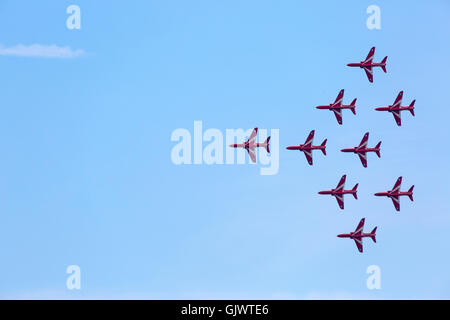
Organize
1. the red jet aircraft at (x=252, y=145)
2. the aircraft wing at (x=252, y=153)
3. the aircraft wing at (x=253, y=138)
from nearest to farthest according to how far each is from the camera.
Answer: the red jet aircraft at (x=252, y=145), the aircraft wing at (x=252, y=153), the aircraft wing at (x=253, y=138)

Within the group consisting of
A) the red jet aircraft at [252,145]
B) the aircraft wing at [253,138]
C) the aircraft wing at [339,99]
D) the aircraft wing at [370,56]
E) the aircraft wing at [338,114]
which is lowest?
the red jet aircraft at [252,145]

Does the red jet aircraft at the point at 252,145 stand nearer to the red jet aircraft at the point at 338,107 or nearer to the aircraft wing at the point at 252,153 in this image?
the aircraft wing at the point at 252,153

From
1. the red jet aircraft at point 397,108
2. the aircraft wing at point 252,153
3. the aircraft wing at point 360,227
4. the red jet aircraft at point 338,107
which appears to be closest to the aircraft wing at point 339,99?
the red jet aircraft at point 338,107

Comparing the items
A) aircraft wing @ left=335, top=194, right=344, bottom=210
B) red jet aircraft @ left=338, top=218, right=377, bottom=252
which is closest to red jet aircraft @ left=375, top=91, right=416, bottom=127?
aircraft wing @ left=335, top=194, right=344, bottom=210

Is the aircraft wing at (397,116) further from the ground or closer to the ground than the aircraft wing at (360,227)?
further from the ground

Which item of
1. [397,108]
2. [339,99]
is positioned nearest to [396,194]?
[397,108]

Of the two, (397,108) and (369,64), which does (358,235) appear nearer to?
(397,108)

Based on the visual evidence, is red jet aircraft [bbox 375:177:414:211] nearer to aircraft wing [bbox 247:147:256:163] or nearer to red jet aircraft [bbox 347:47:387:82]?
red jet aircraft [bbox 347:47:387:82]

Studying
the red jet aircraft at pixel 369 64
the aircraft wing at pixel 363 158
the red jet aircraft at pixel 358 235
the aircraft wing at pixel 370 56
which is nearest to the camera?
the red jet aircraft at pixel 358 235
